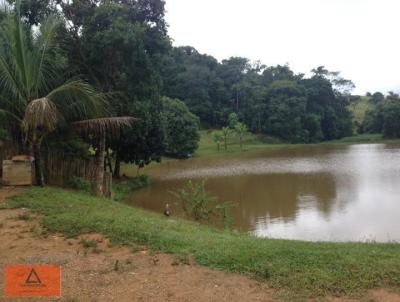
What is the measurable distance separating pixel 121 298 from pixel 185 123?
32.2 m

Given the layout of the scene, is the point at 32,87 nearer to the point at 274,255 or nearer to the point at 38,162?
the point at 38,162

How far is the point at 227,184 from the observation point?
19781 mm

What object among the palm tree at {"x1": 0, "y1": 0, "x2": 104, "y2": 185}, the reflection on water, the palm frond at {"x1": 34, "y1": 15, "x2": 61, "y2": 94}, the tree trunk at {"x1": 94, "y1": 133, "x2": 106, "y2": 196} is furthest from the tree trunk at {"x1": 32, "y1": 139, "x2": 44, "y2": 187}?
the reflection on water

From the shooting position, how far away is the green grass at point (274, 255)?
4.18m

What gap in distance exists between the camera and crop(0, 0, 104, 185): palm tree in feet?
31.7

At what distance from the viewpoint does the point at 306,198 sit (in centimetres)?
1536

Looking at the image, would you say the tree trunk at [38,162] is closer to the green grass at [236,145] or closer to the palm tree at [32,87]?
the palm tree at [32,87]

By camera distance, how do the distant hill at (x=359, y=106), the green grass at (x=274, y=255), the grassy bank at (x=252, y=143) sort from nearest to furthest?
the green grass at (x=274, y=255) → the grassy bank at (x=252, y=143) → the distant hill at (x=359, y=106)

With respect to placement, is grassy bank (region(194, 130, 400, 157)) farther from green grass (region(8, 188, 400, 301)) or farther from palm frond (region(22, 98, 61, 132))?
green grass (region(8, 188, 400, 301))

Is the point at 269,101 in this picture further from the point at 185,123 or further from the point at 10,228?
the point at 10,228

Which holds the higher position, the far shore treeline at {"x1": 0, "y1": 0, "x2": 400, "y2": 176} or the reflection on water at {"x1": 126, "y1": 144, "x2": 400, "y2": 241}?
the far shore treeline at {"x1": 0, "y1": 0, "x2": 400, "y2": 176}

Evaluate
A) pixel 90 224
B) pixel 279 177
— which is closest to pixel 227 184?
pixel 279 177

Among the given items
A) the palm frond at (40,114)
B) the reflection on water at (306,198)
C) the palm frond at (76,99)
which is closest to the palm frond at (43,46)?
the palm frond at (76,99)

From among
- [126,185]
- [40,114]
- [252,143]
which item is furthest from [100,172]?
[252,143]
